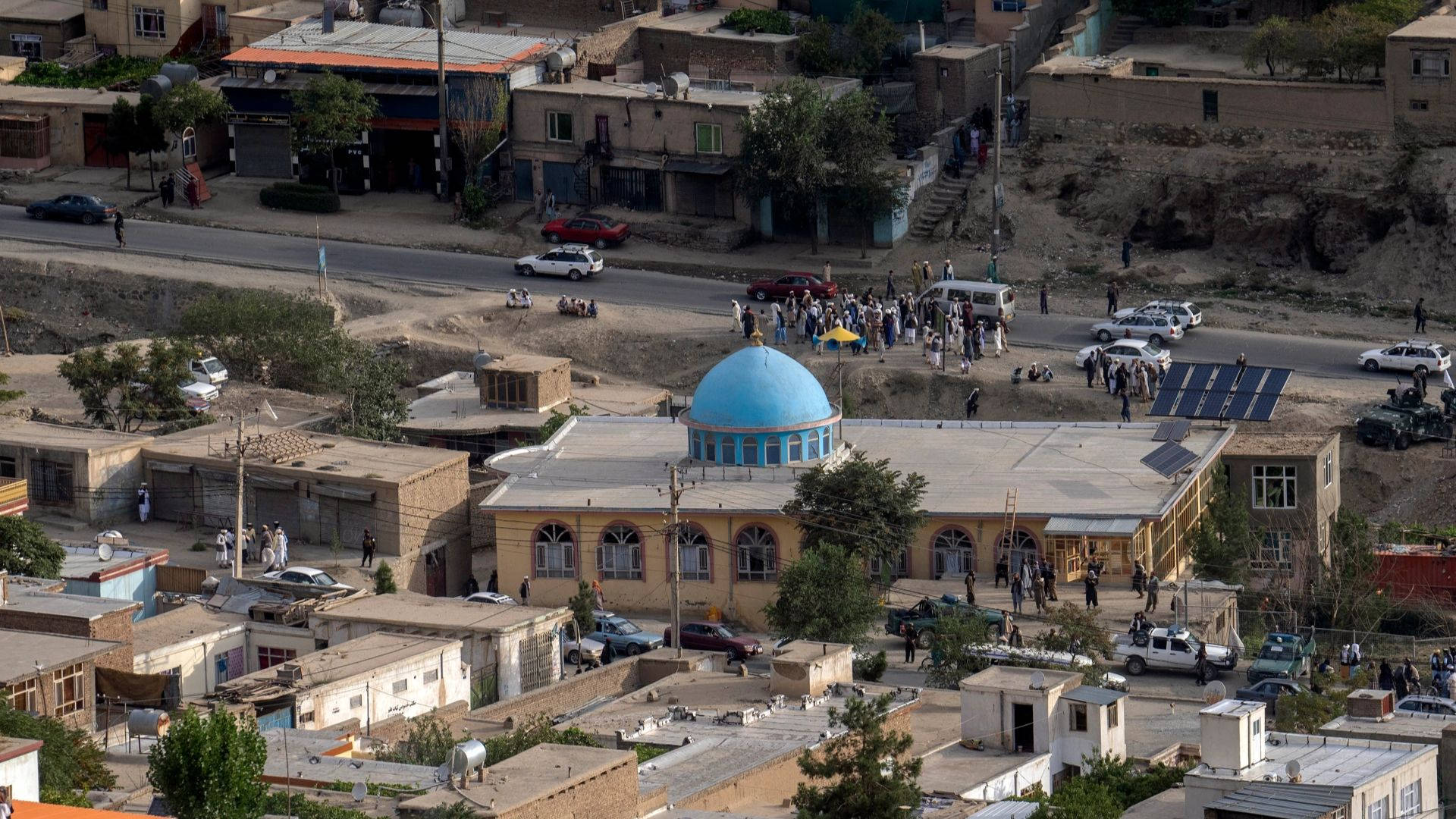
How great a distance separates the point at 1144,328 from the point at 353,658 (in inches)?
1086

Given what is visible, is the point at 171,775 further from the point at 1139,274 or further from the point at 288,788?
the point at 1139,274

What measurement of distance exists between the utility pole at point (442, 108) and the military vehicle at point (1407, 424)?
2841 cm

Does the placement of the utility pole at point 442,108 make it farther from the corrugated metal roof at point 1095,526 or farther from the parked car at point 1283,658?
the parked car at point 1283,658

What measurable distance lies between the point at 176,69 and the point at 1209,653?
4357 cm

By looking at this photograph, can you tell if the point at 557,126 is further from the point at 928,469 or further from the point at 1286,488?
the point at 1286,488

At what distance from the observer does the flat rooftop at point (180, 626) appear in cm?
5697

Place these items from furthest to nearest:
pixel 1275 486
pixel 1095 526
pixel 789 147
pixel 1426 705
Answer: pixel 789 147 < pixel 1275 486 < pixel 1095 526 < pixel 1426 705

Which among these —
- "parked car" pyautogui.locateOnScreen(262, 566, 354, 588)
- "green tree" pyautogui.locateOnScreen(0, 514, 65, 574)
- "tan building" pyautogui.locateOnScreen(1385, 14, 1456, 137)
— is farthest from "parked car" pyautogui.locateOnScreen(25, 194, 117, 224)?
"tan building" pyautogui.locateOnScreen(1385, 14, 1456, 137)

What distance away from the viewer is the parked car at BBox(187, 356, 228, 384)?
253 feet

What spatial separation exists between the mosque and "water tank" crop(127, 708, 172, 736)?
18.0m

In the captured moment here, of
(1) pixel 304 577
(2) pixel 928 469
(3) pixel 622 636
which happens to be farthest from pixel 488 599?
(2) pixel 928 469

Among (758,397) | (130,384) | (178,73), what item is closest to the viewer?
(758,397)

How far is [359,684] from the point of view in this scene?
54.5 meters

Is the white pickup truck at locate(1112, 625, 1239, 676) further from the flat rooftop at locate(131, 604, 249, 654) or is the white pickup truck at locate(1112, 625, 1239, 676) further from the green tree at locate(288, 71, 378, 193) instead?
the green tree at locate(288, 71, 378, 193)
